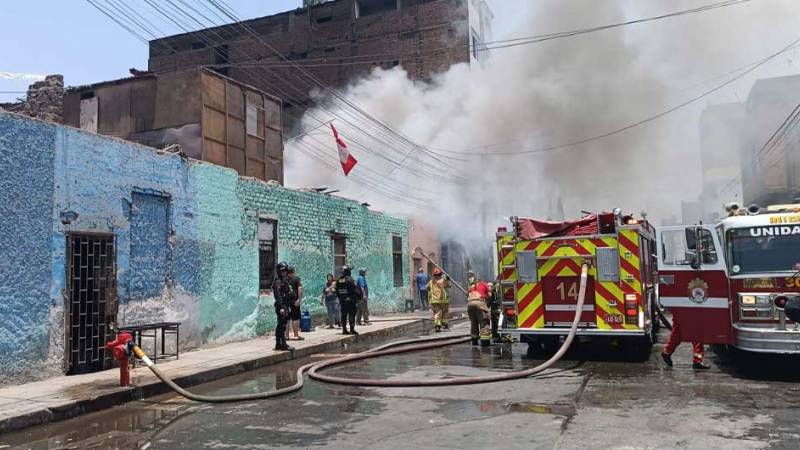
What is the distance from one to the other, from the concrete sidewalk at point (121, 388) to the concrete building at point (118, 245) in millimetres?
526

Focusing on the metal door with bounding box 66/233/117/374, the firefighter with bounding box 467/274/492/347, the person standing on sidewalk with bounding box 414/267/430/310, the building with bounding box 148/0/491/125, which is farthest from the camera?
the building with bounding box 148/0/491/125

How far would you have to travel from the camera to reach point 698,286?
7375 millimetres

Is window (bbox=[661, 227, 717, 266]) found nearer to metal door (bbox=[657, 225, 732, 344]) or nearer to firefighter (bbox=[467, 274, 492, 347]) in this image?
metal door (bbox=[657, 225, 732, 344])

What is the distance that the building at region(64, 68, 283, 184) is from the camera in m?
13.8

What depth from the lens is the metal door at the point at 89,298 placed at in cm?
836

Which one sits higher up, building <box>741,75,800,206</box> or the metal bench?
building <box>741,75,800,206</box>

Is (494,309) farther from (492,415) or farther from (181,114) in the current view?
(181,114)

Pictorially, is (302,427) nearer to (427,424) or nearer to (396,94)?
(427,424)

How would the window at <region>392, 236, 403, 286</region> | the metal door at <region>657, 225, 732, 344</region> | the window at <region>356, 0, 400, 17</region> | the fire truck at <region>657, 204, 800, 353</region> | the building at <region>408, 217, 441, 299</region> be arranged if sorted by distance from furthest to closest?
the window at <region>356, 0, 400, 17</region> → the building at <region>408, 217, 441, 299</region> → the window at <region>392, 236, 403, 286</region> → the metal door at <region>657, 225, 732, 344</region> → the fire truck at <region>657, 204, 800, 353</region>

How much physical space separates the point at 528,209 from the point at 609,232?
54.7ft

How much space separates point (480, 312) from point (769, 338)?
5009 millimetres

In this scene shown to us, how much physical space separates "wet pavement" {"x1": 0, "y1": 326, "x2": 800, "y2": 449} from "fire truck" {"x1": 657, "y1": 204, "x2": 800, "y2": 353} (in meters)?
0.65

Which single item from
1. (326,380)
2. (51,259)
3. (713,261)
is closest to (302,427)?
(326,380)

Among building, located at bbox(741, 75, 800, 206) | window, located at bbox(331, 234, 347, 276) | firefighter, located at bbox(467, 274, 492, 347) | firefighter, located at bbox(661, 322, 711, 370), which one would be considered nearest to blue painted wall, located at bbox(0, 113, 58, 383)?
firefighter, located at bbox(467, 274, 492, 347)
